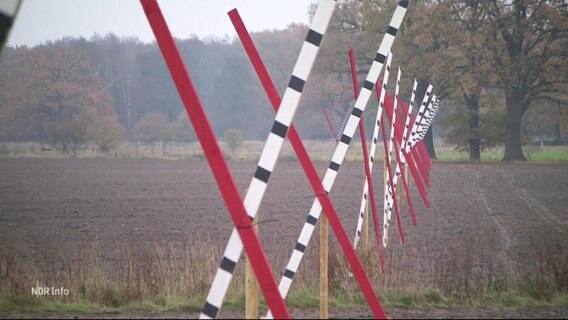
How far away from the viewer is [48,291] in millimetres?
8133

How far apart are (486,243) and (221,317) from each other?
674 cm

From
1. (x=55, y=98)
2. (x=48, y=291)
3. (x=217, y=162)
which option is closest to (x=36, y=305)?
(x=48, y=291)

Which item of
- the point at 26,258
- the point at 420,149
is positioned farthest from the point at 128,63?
the point at 26,258

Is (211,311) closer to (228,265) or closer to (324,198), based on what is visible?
(228,265)

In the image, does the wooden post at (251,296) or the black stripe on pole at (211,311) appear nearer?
the black stripe on pole at (211,311)

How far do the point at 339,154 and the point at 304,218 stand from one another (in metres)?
9.90

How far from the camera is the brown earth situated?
9.59 m

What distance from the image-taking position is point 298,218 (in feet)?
54.9

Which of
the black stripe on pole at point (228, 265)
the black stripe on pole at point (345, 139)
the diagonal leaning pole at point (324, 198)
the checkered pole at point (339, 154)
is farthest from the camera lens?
the black stripe on pole at point (345, 139)

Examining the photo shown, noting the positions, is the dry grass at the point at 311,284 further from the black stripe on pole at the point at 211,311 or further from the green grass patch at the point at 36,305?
the black stripe on pole at the point at 211,311

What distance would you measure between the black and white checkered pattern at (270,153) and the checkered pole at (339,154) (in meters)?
1.09

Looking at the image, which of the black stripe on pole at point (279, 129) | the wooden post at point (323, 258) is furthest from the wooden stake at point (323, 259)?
the black stripe on pole at point (279, 129)

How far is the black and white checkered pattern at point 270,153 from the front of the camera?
4.62 m

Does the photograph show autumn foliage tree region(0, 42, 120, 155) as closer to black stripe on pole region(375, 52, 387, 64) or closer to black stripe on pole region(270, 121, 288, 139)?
black stripe on pole region(375, 52, 387, 64)
